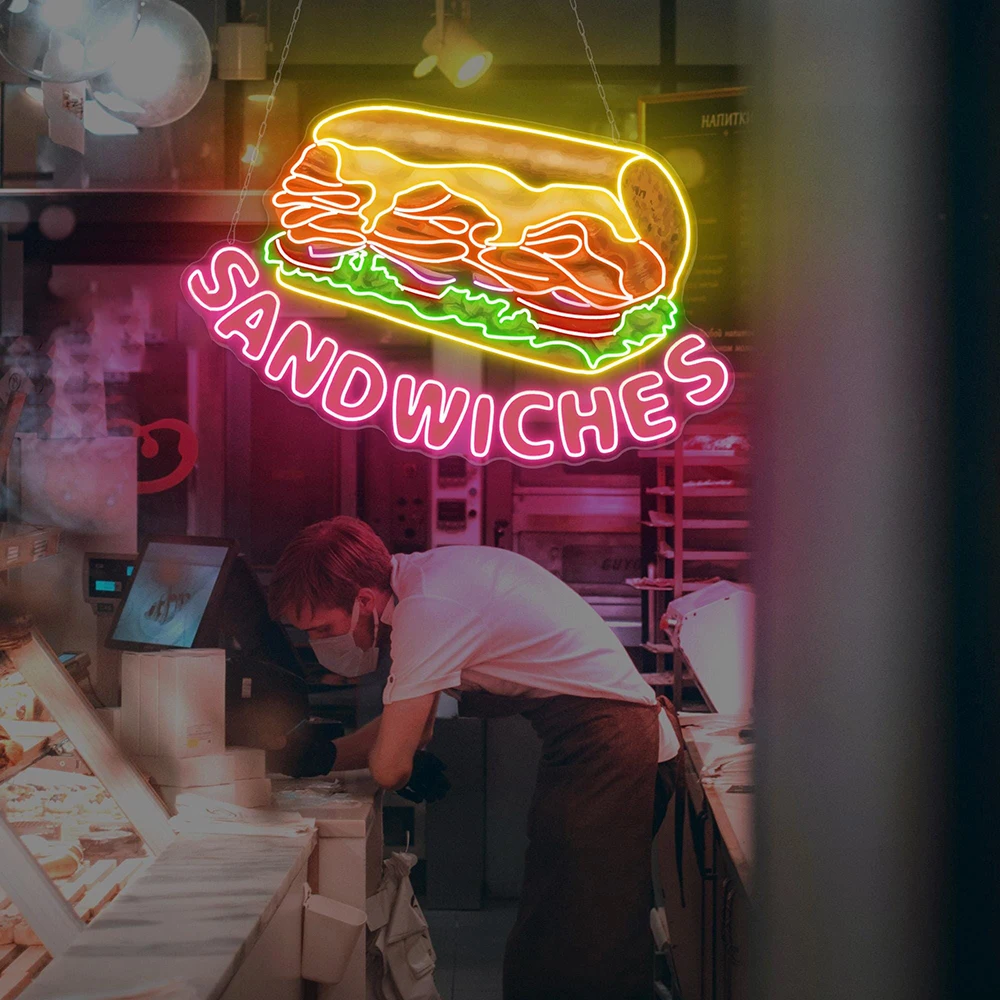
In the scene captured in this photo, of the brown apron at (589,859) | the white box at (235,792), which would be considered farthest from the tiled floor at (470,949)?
the white box at (235,792)

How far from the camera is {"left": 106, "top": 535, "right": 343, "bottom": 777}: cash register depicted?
9.86 ft

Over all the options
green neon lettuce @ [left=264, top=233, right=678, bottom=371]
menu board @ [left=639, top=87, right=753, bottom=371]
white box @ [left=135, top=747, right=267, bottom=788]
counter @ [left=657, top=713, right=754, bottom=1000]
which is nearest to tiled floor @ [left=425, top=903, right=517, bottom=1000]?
counter @ [left=657, top=713, right=754, bottom=1000]

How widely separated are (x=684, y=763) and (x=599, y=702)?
51cm

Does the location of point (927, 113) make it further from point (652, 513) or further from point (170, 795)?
point (652, 513)

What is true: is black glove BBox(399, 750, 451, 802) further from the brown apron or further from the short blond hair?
the short blond hair

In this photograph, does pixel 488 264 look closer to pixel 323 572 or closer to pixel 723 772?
pixel 323 572

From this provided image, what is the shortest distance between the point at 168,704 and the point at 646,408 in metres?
1.99

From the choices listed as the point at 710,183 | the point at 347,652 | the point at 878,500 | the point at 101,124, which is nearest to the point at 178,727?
the point at 347,652

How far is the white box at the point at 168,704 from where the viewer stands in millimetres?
2752

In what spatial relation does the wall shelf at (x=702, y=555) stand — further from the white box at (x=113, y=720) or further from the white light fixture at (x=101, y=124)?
the white light fixture at (x=101, y=124)

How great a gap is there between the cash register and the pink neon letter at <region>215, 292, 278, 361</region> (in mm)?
884

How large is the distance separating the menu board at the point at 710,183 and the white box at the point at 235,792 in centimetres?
331

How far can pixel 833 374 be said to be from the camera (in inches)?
24.7

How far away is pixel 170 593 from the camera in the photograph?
311 centimetres
